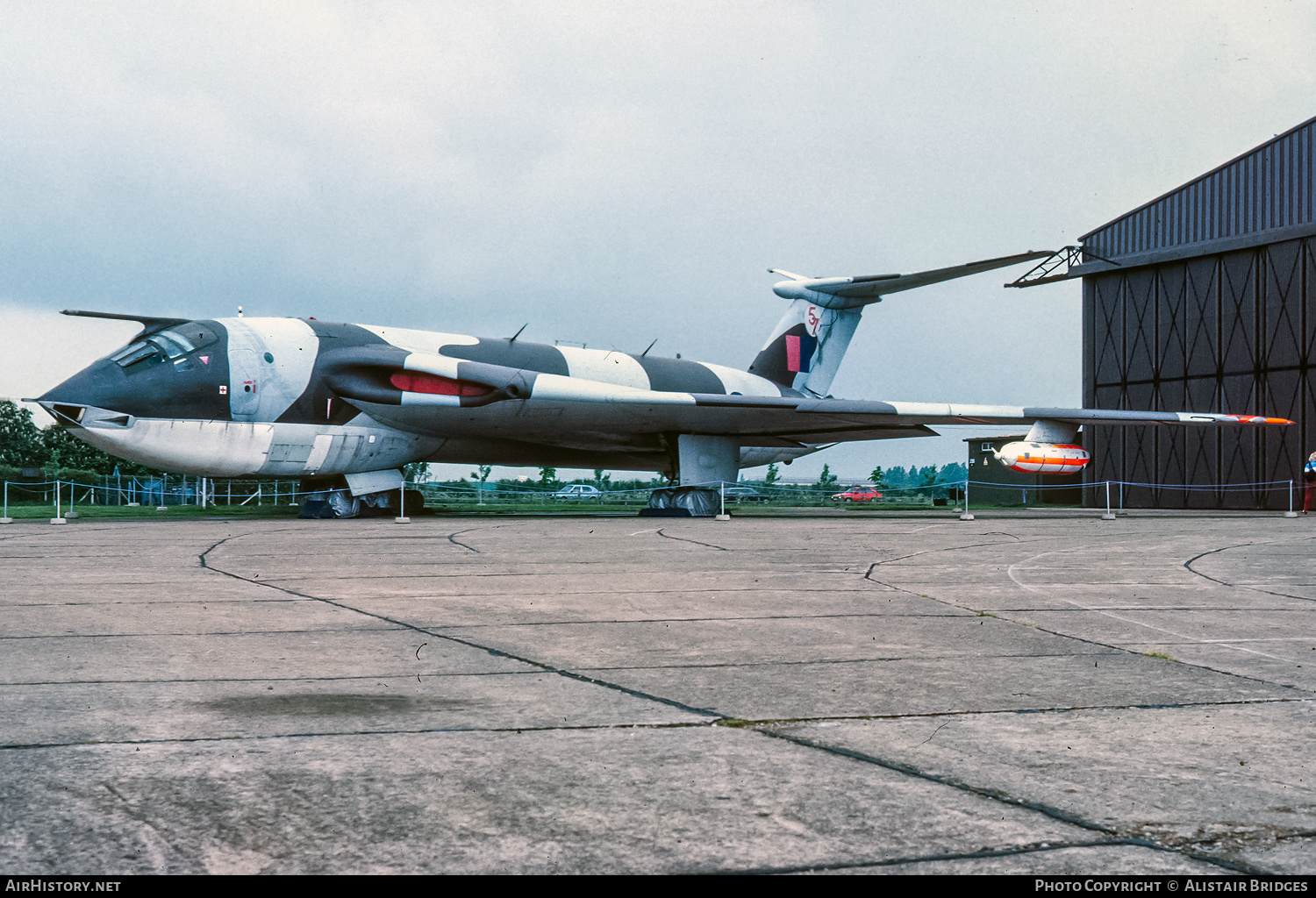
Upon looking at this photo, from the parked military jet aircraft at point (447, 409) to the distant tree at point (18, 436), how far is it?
170 ft

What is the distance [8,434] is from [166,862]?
72.6 metres

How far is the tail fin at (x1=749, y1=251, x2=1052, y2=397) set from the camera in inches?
1037

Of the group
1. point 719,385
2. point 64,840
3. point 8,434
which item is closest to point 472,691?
point 64,840

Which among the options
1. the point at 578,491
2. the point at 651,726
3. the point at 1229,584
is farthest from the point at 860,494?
the point at 651,726

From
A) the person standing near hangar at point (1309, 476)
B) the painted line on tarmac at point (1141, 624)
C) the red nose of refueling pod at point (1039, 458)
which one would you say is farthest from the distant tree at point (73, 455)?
the painted line on tarmac at point (1141, 624)

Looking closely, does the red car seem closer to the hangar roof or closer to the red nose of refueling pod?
the hangar roof

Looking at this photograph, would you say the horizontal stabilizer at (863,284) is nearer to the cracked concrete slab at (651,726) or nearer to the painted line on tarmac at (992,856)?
the cracked concrete slab at (651,726)

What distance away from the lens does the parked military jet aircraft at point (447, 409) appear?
17062 mm

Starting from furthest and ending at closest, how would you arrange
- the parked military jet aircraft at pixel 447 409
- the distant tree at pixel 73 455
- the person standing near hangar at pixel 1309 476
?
the distant tree at pixel 73 455
the person standing near hangar at pixel 1309 476
the parked military jet aircraft at pixel 447 409

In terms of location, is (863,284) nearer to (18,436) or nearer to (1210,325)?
(1210,325)

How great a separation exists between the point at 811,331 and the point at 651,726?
2384cm

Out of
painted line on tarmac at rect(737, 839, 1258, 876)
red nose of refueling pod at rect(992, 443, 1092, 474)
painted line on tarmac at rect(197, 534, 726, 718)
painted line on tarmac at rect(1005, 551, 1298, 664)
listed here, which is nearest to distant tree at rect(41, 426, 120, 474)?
red nose of refueling pod at rect(992, 443, 1092, 474)

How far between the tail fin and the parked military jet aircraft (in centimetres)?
12
